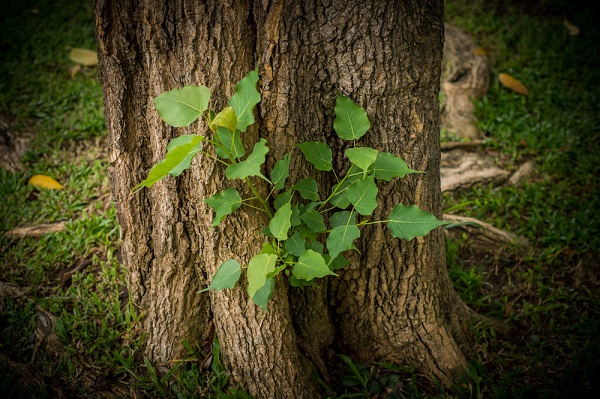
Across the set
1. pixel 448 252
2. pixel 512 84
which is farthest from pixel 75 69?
pixel 512 84

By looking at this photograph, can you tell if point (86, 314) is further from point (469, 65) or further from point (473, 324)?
point (469, 65)

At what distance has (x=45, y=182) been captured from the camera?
323cm

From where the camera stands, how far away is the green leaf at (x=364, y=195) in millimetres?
1674

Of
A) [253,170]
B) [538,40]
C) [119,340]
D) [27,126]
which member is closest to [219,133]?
[253,170]

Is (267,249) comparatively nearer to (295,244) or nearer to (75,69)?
(295,244)

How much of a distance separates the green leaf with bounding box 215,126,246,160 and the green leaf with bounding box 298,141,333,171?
0.25 meters

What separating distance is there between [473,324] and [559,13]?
4154mm

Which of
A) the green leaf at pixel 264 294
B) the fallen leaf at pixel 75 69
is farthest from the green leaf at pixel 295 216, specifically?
the fallen leaf at pixel 75 69

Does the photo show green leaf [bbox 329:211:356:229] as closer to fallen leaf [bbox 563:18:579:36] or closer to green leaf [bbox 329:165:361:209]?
green leaf [bbox 329:165:361:209]

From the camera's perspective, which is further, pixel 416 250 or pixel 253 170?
pixel 416 250

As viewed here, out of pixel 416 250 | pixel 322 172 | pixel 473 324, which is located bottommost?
pixel 473 324

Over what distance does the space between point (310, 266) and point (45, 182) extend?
2419 mm

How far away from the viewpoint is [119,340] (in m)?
2.42

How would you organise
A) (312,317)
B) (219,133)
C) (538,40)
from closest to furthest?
(219,133) < (312,317) < (538,40)
